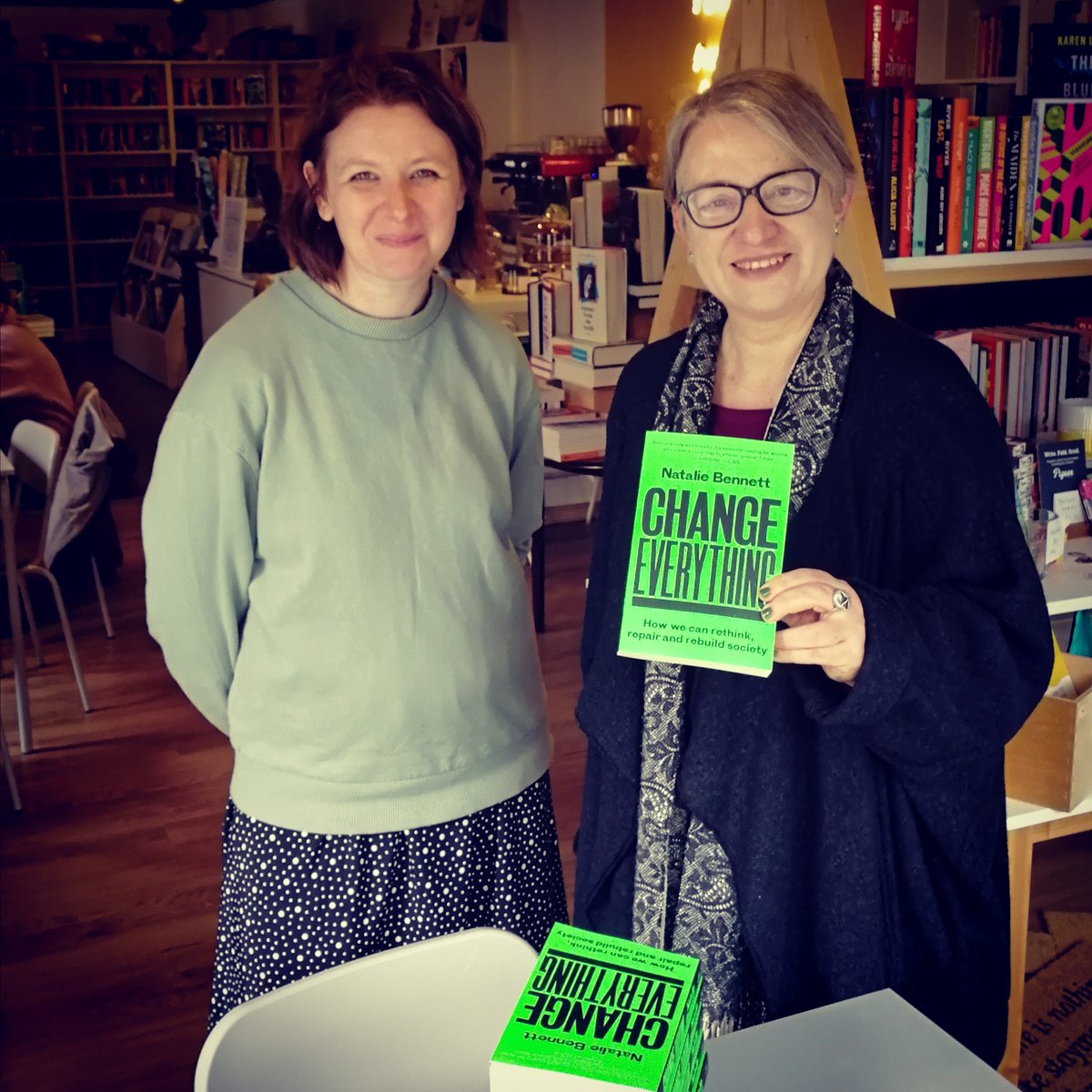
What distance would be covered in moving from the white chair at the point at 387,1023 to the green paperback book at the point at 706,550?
366 mm

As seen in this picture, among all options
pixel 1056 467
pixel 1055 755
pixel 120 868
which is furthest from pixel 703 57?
pixel 1055 755

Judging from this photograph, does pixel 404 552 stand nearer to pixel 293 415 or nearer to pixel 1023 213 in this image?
pixel 293 415

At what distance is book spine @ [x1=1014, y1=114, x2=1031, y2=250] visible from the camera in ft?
8.64

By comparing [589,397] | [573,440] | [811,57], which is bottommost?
[573,440]

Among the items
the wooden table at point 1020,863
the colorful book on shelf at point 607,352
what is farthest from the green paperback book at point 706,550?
the colorful book on shelf at point 607,352

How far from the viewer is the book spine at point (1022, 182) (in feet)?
8.64

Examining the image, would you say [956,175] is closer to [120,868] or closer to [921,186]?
[921,186]

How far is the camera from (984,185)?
2.61 metres

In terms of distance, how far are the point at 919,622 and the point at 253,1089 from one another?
808 mm

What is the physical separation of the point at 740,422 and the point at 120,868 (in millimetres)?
2358

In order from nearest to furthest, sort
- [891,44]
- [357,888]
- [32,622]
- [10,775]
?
[357,888], [891,44], [10,775], [32,622]

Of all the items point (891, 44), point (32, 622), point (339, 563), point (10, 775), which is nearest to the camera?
point (339, 563)

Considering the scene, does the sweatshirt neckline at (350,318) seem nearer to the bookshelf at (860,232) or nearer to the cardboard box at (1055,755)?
the bookshelf at (860,232)

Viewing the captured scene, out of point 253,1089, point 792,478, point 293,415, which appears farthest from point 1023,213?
point 253,1089
